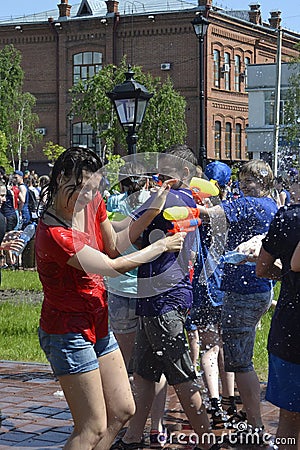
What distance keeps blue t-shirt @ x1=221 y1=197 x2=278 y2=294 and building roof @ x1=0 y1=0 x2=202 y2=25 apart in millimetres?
44246

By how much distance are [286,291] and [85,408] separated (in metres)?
1.13

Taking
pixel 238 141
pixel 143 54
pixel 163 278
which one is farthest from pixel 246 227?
pixel 238 141

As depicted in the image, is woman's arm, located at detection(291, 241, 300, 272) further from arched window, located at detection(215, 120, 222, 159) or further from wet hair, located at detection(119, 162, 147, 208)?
arched window, located at detection(215, 120, 222, 159)

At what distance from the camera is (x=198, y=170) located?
590 centimetres

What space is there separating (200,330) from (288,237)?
2.23 metres

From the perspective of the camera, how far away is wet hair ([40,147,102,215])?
14.4ft

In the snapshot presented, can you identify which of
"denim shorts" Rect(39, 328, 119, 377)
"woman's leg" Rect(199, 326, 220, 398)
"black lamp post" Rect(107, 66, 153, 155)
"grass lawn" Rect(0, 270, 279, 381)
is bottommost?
"grass lawn" Rect(0, 270, 279, 381)

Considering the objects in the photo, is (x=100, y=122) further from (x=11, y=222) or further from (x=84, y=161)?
(x=84, y=161)

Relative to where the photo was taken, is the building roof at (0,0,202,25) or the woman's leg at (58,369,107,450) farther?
the building roof at (0,0,202,25)

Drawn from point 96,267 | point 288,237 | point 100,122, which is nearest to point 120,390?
point 96,267

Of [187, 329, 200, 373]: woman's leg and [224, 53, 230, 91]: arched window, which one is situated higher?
[224, 53, 230, 91]: arched window

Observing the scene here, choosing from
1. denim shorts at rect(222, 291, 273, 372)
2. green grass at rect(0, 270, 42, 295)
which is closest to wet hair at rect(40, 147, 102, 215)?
denim shorts at rect(222, 291, 273, 372)

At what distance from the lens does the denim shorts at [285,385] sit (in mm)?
4000

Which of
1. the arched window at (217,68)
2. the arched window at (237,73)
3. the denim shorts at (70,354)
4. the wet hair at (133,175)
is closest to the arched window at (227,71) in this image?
the arched window at (217,68)
